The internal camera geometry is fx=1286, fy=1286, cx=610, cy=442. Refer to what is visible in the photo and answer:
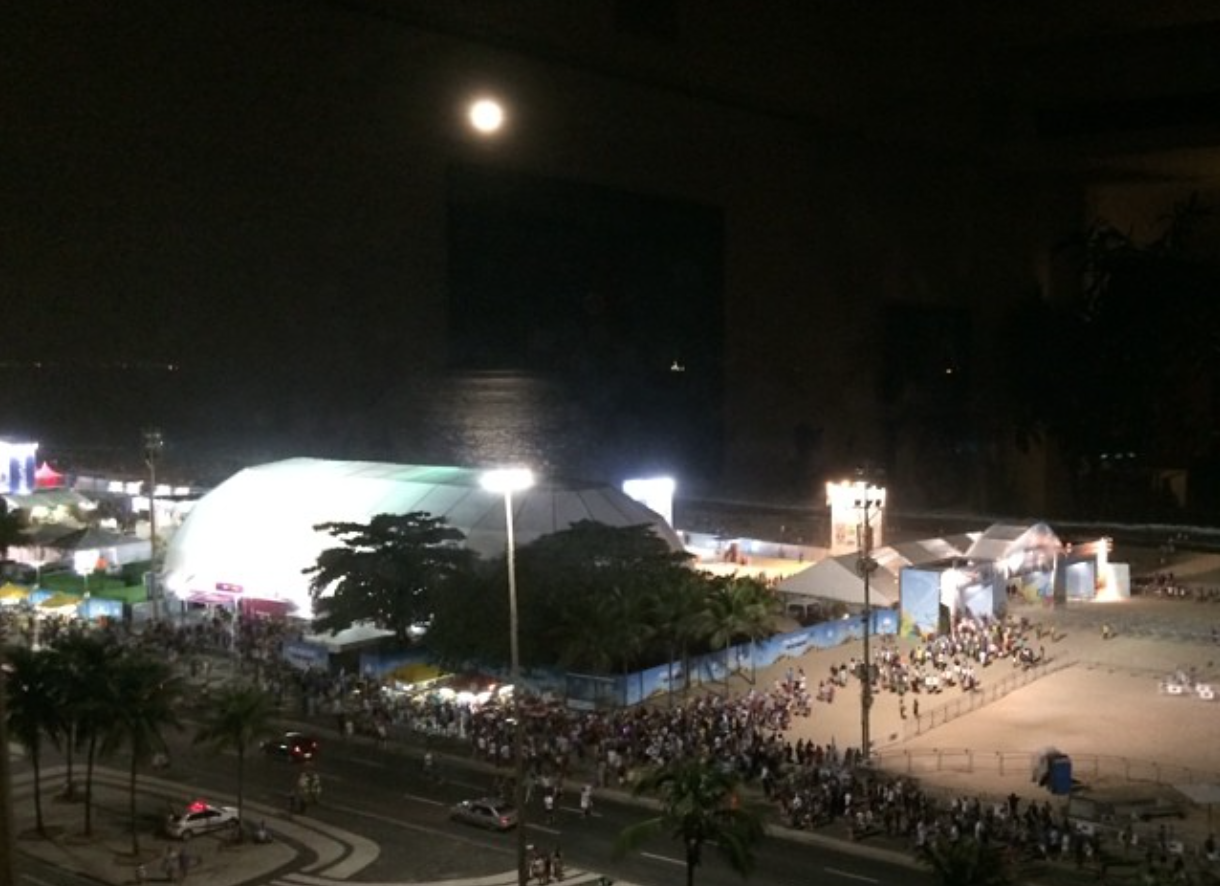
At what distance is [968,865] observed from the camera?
11.3m

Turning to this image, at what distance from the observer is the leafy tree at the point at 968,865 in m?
11.3

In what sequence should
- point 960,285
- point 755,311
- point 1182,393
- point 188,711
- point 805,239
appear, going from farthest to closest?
point 1182,393 < point 188,711 < point 960,285 < point 755,311 < point 805,239

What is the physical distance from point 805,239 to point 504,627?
1186 centimetres

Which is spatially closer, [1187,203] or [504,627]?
[504,627]

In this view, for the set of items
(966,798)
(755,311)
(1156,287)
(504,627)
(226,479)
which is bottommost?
(966,798)

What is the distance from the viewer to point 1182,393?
3844cm

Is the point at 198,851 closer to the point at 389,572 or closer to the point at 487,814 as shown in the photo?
the point at 487,814

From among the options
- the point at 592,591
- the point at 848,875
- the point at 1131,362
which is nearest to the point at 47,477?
the point at 592,591

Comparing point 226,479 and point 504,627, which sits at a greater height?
point 226,479

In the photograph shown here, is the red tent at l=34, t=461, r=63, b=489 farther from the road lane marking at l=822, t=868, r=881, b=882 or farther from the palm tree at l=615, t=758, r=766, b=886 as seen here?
the palm tree at l=615, t=758, r=766, b=886

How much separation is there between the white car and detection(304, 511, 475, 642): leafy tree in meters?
8.27

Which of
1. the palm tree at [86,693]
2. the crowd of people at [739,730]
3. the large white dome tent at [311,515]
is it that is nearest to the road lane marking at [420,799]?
the crowd of people at [739,730]

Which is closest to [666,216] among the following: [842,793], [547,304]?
[547,304]

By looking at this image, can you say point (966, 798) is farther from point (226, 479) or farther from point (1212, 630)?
point (226, 479)
